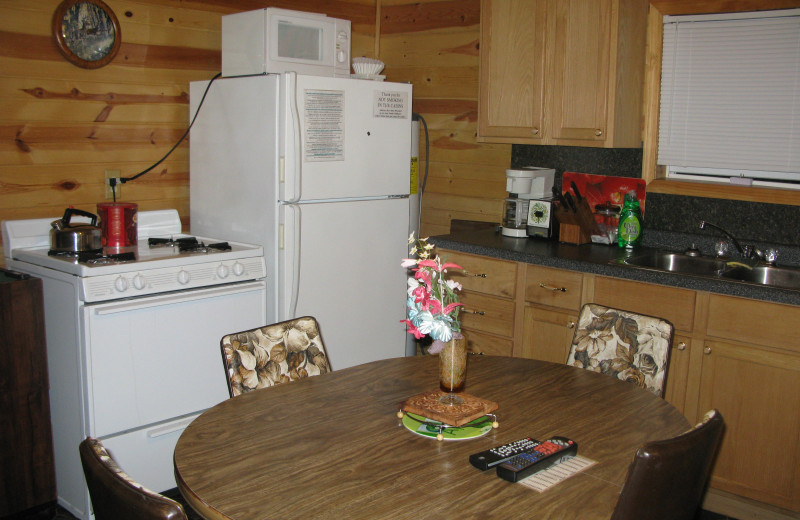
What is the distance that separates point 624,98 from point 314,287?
161 centimetres

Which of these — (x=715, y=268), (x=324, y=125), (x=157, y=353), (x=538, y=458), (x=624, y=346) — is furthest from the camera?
(x=324, y=125)

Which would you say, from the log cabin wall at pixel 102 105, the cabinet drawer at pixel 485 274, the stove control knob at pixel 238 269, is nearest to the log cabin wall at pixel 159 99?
the log cabin wall at pixel 102 105

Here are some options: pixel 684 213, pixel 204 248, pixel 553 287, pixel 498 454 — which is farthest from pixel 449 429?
pixel 684 213

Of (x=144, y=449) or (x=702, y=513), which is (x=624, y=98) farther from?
(x=144, y=449)

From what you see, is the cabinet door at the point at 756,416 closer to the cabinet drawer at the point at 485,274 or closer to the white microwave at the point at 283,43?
the cabinet drawer at the point at 485,274

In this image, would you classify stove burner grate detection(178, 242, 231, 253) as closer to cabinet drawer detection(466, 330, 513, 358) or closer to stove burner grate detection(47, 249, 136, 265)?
stove burner grate detection(47, 249, 136, 265)

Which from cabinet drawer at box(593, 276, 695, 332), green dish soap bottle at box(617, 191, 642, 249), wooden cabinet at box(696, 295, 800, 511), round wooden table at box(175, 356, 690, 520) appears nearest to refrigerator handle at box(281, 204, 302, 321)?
round wooden table at box(175, 356, 690, 520)

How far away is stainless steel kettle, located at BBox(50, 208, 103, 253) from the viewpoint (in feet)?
9.61

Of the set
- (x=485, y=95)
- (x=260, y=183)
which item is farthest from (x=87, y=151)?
(x=485, y=95)

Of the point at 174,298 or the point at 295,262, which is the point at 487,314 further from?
the point at 174,298

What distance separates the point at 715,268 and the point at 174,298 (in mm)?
2226

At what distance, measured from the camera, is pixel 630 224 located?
3504 mm

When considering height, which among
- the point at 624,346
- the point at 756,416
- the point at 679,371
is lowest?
the point at 756,416

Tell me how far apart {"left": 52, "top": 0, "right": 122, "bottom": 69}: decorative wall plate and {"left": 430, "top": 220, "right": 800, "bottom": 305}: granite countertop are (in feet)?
5.62
